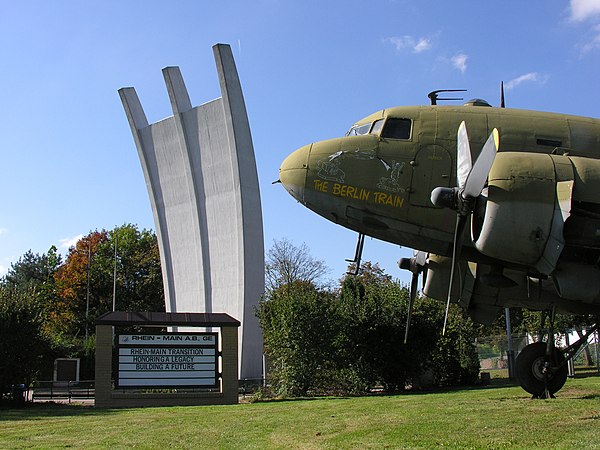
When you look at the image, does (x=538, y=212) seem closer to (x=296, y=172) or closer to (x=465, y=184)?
(x=465, y=184)

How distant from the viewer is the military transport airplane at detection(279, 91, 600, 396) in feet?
36.2

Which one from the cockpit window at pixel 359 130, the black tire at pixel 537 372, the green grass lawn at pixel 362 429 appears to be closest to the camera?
the green grass lawn at pixel 362 429

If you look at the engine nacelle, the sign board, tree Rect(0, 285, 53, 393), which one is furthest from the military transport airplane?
tree Rect(0, 285, 53, 393)

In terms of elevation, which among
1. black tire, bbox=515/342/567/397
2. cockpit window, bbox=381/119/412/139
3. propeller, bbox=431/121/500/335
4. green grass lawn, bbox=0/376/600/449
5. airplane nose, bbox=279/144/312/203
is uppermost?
cockpit window, bbox=381/119/412/139

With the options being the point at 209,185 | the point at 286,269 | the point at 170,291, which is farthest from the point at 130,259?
the point at 209,185

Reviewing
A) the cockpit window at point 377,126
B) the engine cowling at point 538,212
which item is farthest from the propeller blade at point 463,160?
the cockpit window at point 377,126

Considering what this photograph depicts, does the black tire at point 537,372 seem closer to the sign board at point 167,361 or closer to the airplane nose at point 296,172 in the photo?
the airplane nose at point 296,172

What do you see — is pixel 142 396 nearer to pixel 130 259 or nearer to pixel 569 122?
pixel 569 122

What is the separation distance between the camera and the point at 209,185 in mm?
43312

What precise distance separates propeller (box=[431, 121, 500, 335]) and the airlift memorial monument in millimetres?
29213

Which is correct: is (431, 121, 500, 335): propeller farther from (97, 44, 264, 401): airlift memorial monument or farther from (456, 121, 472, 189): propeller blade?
(97, 44, 264, 401): airlift memorial monument

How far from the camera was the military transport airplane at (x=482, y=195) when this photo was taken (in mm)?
11023

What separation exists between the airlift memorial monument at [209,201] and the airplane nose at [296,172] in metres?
26.6

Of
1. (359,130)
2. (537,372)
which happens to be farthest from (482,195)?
(537,372)
